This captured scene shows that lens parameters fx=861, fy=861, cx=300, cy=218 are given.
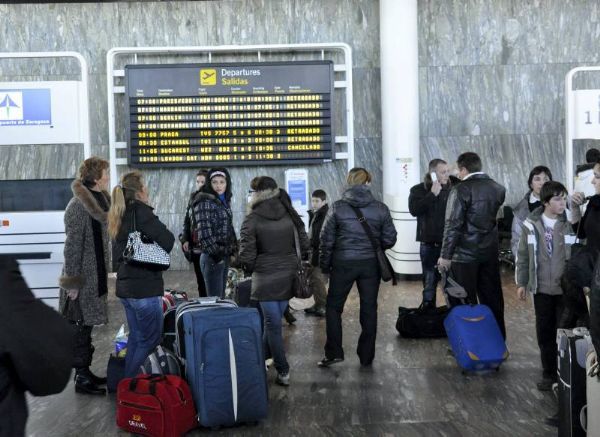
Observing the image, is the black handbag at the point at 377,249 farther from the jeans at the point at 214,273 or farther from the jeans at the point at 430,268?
the jeans at the point at 430,268

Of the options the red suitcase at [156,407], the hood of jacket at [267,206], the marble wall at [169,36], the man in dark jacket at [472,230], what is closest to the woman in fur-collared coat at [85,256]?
the red suitcase at [156,407]

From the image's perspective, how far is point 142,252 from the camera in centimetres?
546

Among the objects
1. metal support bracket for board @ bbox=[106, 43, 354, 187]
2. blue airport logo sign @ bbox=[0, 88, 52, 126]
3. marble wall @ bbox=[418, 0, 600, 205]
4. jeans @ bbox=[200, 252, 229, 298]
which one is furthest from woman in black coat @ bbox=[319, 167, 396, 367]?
marble wall @ bbox=[418, 0, 600, 205]

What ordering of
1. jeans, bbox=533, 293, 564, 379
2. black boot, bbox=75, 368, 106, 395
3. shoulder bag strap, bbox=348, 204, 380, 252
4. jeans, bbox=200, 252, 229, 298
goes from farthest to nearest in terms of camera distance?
jeans, bbox=200, 252, 229, 298 < shoulder bag strap, bbox=348, 204, 380, 252 < black boot, bbox=75, 368, 106, 395 < jeans, bbox=533, 293, 564, 379

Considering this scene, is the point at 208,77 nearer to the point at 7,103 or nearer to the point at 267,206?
the point at 7,103

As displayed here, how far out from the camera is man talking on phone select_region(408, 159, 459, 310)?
27.4ft

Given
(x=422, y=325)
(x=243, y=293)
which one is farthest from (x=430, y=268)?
(x=243, y=293)

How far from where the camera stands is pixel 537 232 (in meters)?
5.71

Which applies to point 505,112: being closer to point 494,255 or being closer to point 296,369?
point 494,255

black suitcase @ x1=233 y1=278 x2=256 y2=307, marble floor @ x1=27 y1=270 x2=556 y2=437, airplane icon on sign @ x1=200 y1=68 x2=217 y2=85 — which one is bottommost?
marble floor @ x1=27 y1=270 x2=556 y2=437

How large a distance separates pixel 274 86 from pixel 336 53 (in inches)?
42.9

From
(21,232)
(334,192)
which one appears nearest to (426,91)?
(334,192)

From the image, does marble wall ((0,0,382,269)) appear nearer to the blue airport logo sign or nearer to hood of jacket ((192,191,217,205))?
the blue airport logo sign

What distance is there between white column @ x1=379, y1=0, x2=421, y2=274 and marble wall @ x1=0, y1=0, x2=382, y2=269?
2.73 feet
